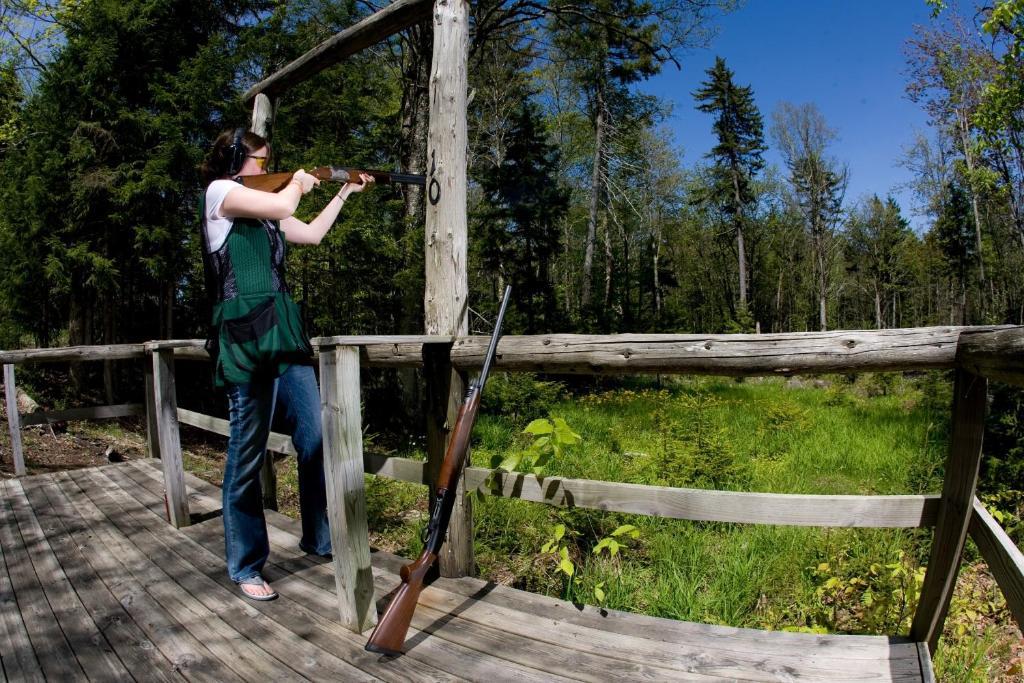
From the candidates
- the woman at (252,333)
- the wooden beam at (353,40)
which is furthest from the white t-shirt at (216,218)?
the wooden beam at (353,40)

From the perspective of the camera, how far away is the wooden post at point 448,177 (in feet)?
8.71

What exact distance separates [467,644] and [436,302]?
1.47 m

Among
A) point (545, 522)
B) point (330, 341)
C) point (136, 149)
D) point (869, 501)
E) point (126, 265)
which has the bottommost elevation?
point (545, 522)

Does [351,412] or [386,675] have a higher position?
[351,412]

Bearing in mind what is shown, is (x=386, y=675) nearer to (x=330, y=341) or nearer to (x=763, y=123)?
(x=330, y=341)

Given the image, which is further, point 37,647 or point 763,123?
point 763,123

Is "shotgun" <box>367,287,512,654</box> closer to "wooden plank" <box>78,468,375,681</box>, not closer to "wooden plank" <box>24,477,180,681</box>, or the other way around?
"wooden plank" <box>78,468,375,681</box>

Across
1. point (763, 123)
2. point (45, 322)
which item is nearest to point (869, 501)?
point (45, 322)

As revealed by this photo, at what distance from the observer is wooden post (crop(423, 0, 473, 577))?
105 inches

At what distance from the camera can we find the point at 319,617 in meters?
2.19

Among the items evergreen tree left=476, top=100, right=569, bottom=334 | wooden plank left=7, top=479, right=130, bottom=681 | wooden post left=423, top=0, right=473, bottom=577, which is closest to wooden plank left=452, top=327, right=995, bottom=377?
wooden post left=423, top=0, right=473, bottom=577

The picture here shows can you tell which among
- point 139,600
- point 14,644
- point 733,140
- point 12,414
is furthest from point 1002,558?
point 733,140

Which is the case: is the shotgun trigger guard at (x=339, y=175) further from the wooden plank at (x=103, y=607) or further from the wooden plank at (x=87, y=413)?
the wooden plank at (x=87, y=413)

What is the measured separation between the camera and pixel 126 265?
386 inches
